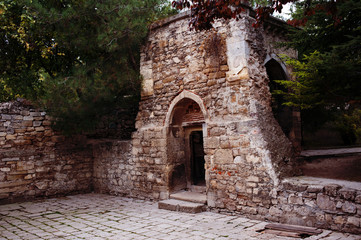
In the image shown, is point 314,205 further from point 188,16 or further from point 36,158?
point 36,158

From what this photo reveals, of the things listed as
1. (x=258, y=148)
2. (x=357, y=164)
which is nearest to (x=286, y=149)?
(x=258, y=148)

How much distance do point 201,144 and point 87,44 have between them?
4.37m

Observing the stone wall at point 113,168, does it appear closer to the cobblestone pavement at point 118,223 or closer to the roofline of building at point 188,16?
the cobblestone pavement at point 118,223

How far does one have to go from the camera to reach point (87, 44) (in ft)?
27.6

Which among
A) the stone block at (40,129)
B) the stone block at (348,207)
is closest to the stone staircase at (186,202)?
the stone block at (348,207)

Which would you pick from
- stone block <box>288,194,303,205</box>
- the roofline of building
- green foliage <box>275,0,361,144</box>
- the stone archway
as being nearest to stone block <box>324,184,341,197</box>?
stone block <box>288,194,303,205</box>

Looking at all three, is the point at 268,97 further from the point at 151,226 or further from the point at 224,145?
the point at 151,226

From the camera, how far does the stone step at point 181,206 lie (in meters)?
6.14

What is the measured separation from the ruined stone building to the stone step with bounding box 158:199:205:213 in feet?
0.85

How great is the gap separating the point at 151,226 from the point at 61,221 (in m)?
2.01

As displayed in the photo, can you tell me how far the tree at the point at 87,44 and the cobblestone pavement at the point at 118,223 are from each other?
2.78 m

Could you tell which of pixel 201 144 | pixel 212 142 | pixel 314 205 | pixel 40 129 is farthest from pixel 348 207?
pixel 40 129

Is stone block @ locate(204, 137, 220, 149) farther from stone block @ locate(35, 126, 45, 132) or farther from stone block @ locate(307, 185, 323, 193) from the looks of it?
stone block @ locate(35, 126, 45, 132)

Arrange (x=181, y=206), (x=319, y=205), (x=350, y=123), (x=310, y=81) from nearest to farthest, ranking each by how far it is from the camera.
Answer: (x=319, y=205), (x=310, y=81), (x=181, y=206), (x=350, y=123)
